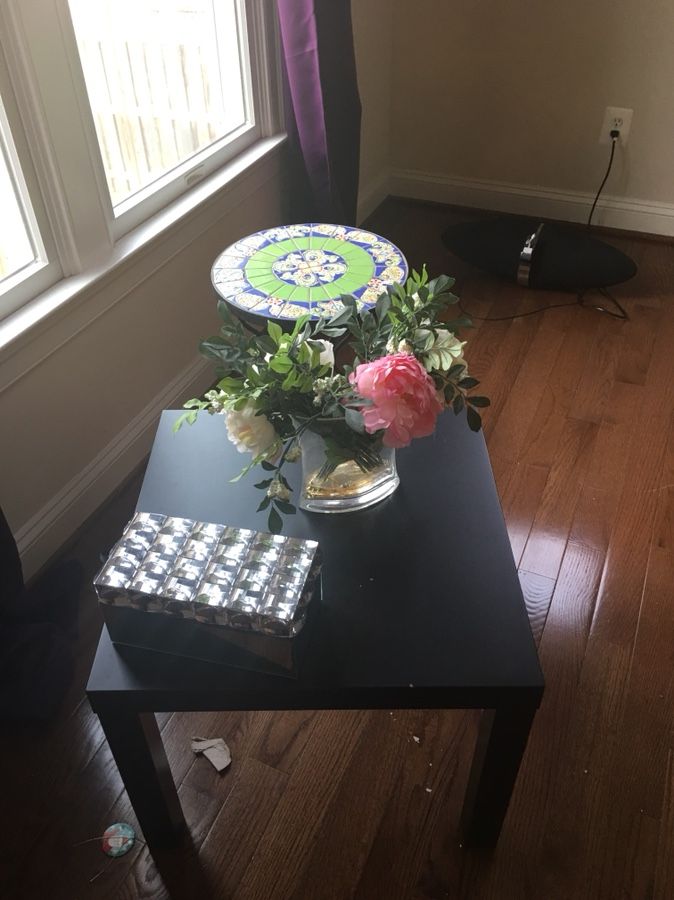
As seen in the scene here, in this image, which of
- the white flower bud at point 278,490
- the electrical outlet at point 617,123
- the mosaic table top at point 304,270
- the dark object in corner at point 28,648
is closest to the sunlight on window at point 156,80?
the mosaic table top at point 304,270

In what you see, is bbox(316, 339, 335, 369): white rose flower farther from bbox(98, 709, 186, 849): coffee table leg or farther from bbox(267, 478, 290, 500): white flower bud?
bbox(98, 709, 186, 849): coffee table leg

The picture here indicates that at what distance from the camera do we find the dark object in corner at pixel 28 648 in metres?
1.31

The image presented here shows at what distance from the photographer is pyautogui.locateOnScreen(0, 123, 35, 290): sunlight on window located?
139cm

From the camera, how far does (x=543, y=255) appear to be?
246cm

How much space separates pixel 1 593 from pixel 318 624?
679 mm

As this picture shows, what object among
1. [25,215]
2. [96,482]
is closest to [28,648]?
[96,482]

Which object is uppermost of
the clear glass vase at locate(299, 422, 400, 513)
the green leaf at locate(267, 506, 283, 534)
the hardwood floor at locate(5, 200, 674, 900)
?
the green leaf at locate(267, 506, 283, 534)

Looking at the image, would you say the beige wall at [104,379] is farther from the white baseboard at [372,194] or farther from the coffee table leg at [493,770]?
the coffee table leg at [493,770]

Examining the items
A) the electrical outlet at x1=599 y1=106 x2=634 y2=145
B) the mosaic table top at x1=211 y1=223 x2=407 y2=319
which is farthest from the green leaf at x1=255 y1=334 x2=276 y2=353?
the electrical outlet at x1=599 y1=106 x2=634 y2=145

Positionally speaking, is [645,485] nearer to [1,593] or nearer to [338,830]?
[338,830]

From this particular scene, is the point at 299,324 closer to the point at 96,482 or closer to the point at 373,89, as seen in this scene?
the point at 96,482

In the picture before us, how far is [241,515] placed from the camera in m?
1.10

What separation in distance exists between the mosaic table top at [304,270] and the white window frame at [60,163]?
259 millimetres

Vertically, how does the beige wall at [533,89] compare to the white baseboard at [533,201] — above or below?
above
